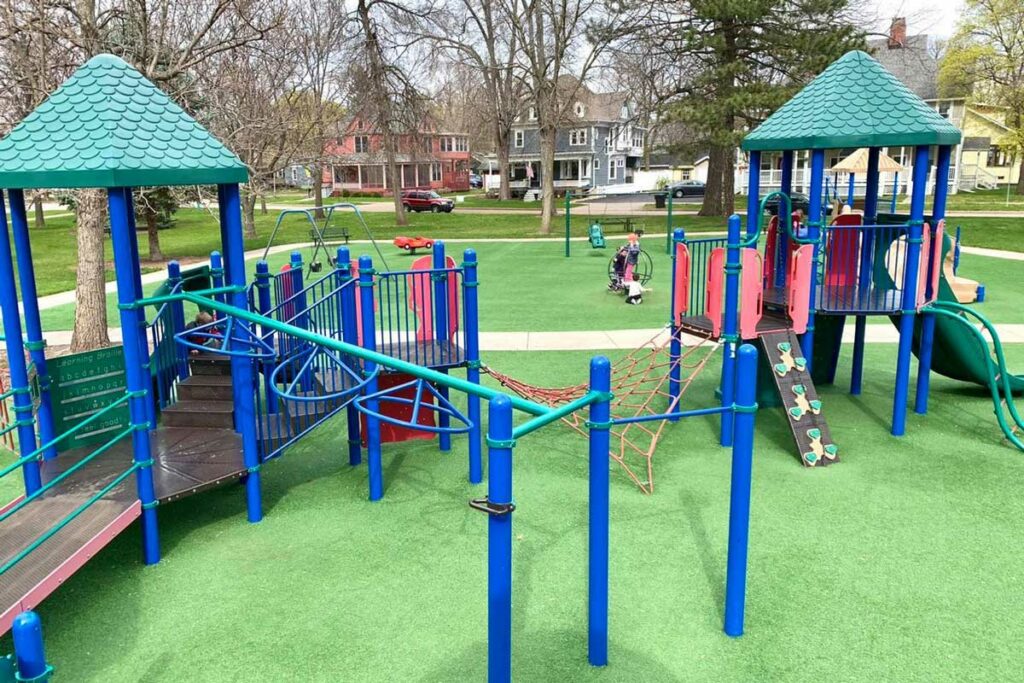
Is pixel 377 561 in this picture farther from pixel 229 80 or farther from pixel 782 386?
pixel 229 80

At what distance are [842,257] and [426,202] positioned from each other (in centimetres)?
4020

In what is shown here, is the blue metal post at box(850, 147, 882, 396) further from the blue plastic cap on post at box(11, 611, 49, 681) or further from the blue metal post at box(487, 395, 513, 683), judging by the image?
the blue plastic cap on post at box(11, 611, 49, 681)

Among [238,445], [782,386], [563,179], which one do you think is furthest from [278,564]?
[563,179]

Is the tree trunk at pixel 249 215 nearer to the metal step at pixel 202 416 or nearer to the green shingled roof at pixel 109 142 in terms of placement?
the metal step at pixel 202 416

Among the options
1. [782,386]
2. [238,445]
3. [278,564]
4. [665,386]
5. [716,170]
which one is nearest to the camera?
[278,564]

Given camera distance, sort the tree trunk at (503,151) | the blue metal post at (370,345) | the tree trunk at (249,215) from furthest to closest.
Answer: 1. the tree trunk at (503,151)
2. the tree trunk at (249,215)
3. the blue metal post at (370,345)

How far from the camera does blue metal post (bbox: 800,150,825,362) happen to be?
744cm

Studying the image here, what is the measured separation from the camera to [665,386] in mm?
9273

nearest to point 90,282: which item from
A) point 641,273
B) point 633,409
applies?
point 633,409

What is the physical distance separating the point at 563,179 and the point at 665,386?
6270 cm

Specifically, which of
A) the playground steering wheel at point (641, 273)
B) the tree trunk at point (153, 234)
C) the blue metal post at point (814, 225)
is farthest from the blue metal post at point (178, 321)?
the tree trunk at point (153, 234)

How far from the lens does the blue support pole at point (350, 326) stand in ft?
21.4

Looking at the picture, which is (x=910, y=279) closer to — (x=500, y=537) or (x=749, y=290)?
(x=749, y=290)

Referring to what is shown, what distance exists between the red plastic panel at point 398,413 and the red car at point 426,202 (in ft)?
128
